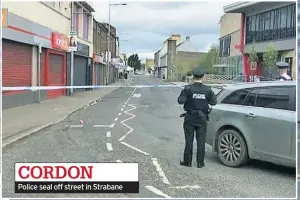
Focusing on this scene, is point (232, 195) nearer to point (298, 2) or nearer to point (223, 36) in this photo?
point (298, 2)

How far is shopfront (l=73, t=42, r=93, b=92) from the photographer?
95.6 ft

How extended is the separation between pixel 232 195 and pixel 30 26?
15.0 metres

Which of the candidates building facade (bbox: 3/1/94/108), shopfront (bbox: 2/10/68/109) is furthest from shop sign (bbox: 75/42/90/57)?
shopfront (bbox: 2/10/68/109)

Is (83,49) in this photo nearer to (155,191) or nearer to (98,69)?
(98,69)

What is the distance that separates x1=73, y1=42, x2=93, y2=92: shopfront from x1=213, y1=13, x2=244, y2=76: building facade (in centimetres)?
2185

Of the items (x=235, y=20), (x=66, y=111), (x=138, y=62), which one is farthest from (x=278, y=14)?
(x=138, y=62)

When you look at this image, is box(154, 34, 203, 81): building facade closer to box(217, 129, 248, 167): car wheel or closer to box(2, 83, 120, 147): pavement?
box(2, 83, 120, 147): pavement

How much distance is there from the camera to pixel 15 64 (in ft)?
54.6

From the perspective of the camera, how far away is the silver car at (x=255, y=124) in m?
5.72

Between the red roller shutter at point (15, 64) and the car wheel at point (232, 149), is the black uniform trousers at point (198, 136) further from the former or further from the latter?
the red roller shutter at point (15, 64)

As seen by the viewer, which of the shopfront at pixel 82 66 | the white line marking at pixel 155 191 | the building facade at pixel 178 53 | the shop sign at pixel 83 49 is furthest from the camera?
the building facade at pixel 178 53

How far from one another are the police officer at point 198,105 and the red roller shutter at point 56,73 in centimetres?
1621

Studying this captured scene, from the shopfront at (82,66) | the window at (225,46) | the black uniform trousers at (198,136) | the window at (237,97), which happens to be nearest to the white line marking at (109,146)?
the black uniform trousers at (198,136)

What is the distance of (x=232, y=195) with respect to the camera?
5039 mm
